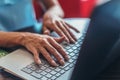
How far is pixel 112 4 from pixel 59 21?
65cm

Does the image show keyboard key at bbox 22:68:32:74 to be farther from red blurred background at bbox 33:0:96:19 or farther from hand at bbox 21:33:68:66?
red blurred background at bbox 33:0:96:19

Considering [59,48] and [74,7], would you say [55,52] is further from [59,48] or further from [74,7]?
[74,7]

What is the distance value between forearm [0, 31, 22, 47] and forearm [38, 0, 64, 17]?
0.30 m

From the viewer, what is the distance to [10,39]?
0.93 meters

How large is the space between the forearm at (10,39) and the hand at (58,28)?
0.13 m

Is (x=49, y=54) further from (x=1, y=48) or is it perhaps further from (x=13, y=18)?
(x=13, y=18)

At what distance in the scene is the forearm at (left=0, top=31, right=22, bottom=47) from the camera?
0.91m

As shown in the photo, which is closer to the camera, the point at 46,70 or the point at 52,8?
the point at 46,70

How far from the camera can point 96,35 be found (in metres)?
0.46

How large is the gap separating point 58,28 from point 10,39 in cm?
20

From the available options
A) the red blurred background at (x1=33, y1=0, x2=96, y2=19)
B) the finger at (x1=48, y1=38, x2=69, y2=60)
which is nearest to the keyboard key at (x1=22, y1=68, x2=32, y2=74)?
the finger at (x1=48, y1=38, x2=69, y2=60)

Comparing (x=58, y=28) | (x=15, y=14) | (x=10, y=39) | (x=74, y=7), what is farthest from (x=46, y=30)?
(x=74, y=7)

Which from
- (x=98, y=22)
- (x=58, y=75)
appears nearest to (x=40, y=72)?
(x=58, y=75)

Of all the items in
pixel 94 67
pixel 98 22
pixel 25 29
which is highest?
pixel 98 22
